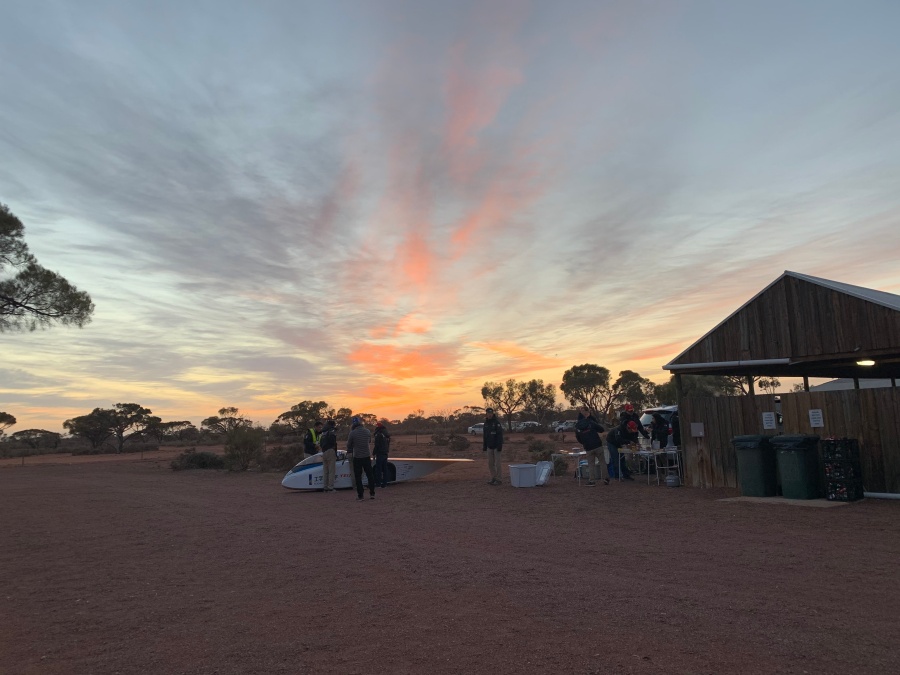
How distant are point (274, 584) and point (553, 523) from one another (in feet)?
17.0

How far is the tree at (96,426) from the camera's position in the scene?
202ft

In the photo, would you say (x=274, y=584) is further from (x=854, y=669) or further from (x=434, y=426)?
(x=434, y=426)

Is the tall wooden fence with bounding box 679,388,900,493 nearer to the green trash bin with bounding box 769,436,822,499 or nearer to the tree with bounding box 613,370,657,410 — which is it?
the green trash bin with bounding box 769,436,822,499

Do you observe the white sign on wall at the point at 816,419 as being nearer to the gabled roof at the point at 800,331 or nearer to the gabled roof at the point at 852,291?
Result: the gabled roof at the point at 800,331

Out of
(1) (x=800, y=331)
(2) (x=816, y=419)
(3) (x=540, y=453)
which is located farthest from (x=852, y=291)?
(3) (x=540, y=453)

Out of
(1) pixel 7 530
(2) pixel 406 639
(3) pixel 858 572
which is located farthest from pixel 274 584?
(1) pixel 7 530

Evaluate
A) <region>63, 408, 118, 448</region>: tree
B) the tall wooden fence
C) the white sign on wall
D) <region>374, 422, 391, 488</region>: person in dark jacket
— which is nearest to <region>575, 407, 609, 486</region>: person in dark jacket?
the tall wooden fence

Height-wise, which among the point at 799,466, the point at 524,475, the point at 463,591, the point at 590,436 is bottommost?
the point at 463,591

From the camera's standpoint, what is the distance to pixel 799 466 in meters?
12.0

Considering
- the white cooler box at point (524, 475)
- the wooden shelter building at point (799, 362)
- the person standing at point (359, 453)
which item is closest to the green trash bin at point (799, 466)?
the wooden shelter building at point (799, 362)

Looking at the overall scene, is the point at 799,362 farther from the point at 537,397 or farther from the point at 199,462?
the point at 537,397

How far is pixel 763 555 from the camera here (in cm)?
761

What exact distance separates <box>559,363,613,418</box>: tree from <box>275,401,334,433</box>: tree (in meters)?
27.6

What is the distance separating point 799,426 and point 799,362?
1346 mm
